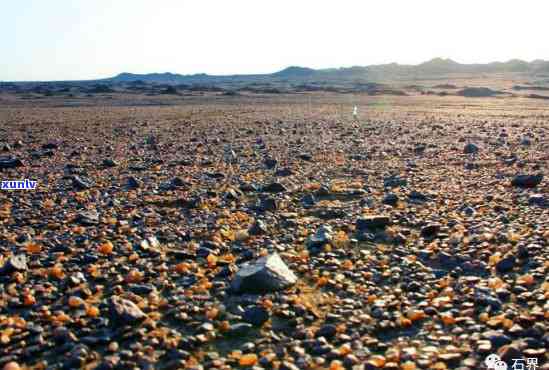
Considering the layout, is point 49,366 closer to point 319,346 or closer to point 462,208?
point 319,346

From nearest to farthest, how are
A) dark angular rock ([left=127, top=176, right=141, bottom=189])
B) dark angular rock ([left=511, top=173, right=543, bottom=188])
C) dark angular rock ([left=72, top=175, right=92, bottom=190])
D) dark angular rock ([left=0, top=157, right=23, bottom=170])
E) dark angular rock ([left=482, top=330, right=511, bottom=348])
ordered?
dark angular rock ([left=482, top=330, right=511, bottom=348]) < dark angular rock ([left=511, top=173, right=543, bottom=188]) < dark angular rock ([left=72, top=175, right=92, bottom=190]) < dark angular rock ([left=127, top=176, right=141, bottom=189]) < dark angular rock ([left=0, top=157, right=23, bottom=170])

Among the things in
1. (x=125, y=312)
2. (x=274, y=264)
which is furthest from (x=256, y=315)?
(x=125, y=312)

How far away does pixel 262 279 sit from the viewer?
4.74m

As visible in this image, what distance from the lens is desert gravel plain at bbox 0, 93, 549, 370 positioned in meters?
3.81

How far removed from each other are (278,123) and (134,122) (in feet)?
18.7

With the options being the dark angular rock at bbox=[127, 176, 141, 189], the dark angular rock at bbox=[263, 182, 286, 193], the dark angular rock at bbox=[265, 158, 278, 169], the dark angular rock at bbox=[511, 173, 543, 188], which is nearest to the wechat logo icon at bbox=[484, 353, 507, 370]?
the dark angular rock at bbox=[263, 182, 286, 193]

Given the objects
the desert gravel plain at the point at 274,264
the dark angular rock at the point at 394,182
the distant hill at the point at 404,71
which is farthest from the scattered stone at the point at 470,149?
the distant hill at the point at 404,71

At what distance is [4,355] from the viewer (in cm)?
366

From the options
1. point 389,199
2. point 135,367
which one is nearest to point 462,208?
point 389,199

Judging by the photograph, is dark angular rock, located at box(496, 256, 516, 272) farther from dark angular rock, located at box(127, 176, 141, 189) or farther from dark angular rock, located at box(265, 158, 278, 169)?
dark angular rock, located at box(265, 158, 278, 169)

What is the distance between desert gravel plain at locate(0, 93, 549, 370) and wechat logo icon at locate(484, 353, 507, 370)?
0.05m

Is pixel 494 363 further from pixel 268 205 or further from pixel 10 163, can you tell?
pixel 10 163

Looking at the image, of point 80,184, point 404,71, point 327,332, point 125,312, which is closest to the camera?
point 327,332

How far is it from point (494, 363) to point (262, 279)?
6.50 feet
